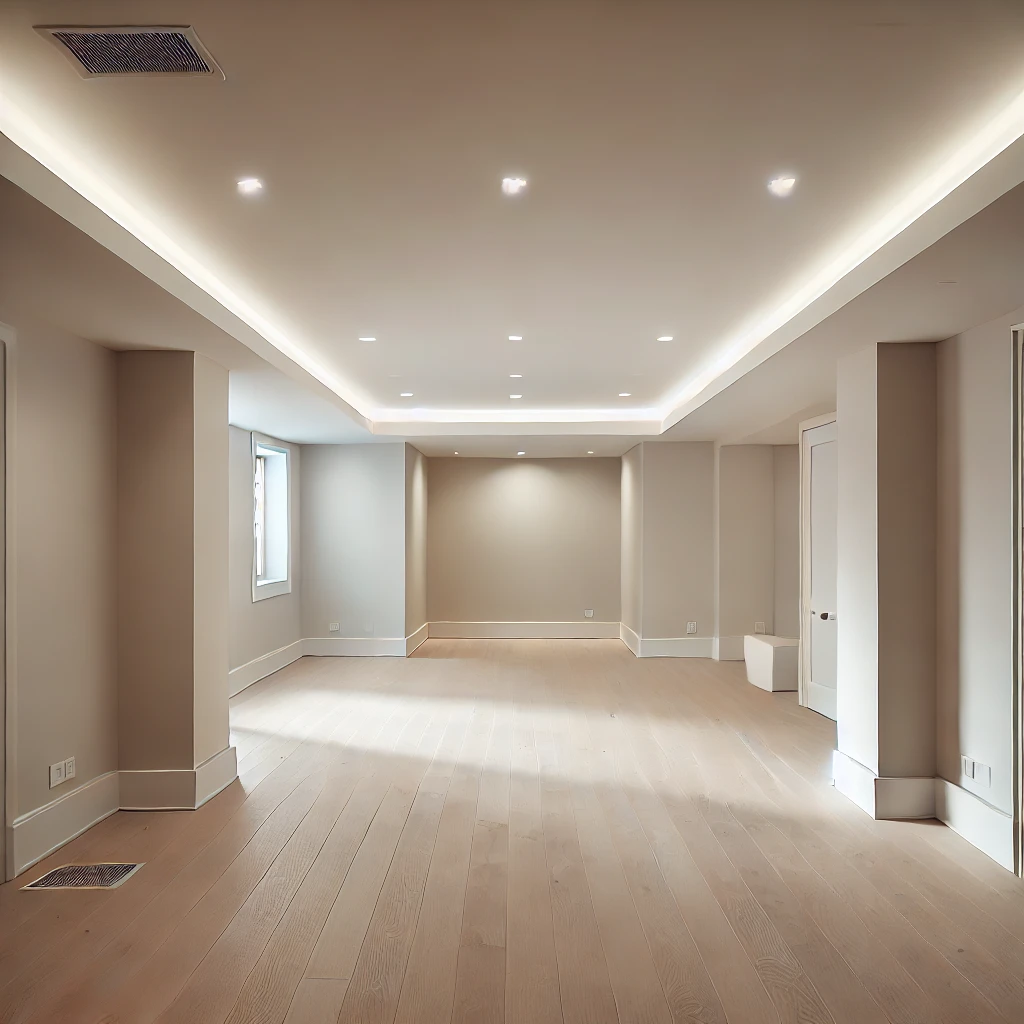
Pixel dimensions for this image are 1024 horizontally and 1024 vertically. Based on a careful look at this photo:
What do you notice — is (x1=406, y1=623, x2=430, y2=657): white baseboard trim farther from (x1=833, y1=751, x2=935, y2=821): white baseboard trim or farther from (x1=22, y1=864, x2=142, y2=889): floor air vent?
(x1=833, y1=751, x2=935, y2=821): white baseboard trim

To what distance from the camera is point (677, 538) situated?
344 inches

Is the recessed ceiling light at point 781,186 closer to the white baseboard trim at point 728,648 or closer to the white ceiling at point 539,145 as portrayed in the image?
the white ceiling at point 539,145

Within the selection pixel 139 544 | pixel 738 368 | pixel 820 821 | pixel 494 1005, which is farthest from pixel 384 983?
pixel 738 368

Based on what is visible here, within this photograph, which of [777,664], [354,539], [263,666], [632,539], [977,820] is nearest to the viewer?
[977,820]

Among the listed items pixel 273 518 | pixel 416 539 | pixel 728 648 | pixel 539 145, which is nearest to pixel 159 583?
pixel 539 145

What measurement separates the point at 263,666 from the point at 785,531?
18.9ft

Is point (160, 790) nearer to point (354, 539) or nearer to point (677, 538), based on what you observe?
point (354, 539)

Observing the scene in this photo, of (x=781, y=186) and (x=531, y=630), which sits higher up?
(x=781, y=186)

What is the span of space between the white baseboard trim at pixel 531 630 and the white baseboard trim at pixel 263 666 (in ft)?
7.49

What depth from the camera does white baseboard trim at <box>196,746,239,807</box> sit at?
4.12 meters

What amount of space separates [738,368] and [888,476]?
1.43 meters

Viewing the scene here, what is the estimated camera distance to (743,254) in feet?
11.5

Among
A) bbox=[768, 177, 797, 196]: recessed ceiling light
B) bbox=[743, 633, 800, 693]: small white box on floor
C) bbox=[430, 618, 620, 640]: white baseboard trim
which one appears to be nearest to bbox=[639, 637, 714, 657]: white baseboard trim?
bbox=[743, 633, 800, 693]: small white box on floor

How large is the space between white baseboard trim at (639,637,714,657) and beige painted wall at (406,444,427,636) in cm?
278
